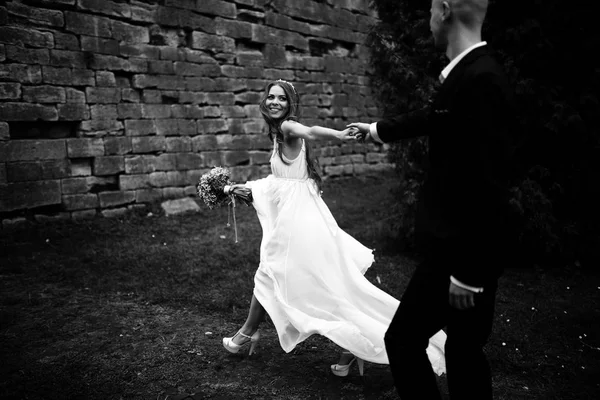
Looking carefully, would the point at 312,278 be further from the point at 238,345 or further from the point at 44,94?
the point at 44,94

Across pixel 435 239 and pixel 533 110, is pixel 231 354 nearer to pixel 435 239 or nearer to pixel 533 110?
pixel 435 239

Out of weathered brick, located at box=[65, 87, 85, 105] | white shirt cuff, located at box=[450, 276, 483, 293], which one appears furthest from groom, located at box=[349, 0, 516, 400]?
weathered brick, located at box=[65, 87, 85, 105]

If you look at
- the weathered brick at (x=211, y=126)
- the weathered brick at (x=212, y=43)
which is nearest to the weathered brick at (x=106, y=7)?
the weathered brick at (x=212, y=43)

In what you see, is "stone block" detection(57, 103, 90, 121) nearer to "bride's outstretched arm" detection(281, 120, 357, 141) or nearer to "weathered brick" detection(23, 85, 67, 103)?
"weathered brick" detection(23, 85, 67, 103)

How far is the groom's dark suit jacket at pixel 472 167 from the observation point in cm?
191

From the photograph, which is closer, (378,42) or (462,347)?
(462,347)

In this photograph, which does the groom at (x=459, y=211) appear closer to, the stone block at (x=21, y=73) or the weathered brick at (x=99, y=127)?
the stone block at (x=21, y=73)

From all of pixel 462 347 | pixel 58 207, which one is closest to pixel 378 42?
pixel 462 347

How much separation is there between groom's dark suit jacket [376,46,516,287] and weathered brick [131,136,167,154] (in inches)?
281

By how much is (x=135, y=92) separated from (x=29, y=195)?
2481 millimetres

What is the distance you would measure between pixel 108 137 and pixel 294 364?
5853 mm

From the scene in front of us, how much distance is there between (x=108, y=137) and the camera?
7980 mm

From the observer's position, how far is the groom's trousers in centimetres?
→ 213

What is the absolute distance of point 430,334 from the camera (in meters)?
2.21
